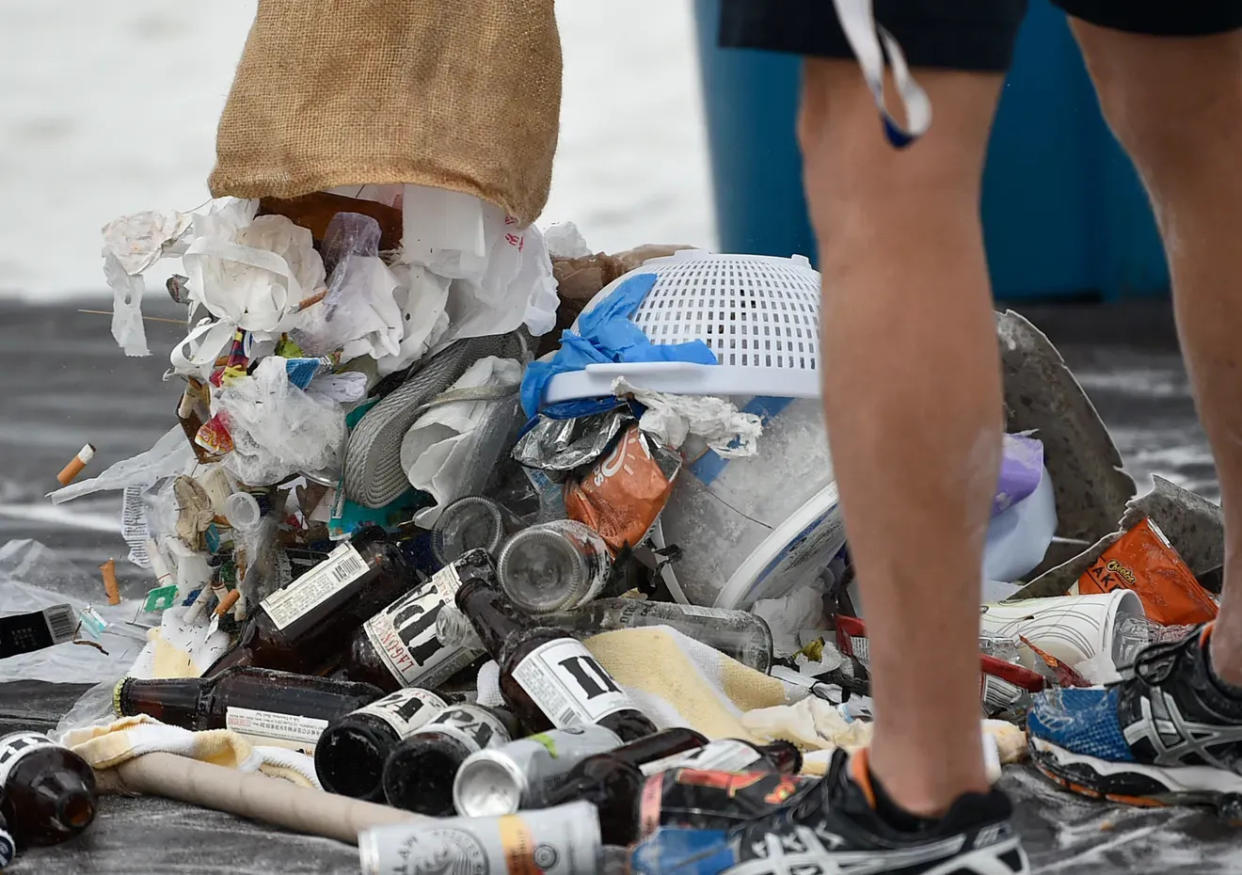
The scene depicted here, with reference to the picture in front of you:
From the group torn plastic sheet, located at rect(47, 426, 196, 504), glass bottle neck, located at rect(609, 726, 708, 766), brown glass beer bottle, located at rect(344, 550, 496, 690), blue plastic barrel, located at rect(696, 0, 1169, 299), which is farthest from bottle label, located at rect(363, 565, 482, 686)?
blue plastic barrel, located at rect(696, 0, 1169, 299)

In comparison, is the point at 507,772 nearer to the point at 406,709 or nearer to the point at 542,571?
the point at 406,709

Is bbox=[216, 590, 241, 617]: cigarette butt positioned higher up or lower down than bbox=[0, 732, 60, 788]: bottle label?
lower down

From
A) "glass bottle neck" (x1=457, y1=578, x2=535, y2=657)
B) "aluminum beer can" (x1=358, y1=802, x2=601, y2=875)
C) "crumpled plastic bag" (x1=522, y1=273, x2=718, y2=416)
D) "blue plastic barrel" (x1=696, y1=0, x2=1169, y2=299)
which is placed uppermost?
"crumpled plastic bag" (x1=522, y1=273, x2=718, y2=416)

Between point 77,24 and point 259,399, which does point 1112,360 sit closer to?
point 259,399

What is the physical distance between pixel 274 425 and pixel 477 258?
31cm

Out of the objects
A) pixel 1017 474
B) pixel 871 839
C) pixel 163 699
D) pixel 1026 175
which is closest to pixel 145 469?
pixel 163 699

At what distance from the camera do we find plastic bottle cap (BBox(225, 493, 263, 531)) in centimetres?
→ 164

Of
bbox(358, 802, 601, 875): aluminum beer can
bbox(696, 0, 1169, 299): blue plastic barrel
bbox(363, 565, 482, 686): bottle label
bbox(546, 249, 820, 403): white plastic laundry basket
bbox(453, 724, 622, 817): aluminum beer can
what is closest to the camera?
bbox(358, 802, 601, 875): aluminum beer can

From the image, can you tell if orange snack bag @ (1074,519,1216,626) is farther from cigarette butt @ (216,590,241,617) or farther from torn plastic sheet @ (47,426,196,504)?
torn plastic sheet @ (47,426,196,504)

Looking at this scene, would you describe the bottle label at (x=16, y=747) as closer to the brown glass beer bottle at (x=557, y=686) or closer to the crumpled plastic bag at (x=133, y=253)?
the brown glass beer bottle at (x=557, y=686)

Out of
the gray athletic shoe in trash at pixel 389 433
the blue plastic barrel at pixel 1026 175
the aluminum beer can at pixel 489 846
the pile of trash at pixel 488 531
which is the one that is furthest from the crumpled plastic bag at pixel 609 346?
the blue plastic barrel at pixel 1026 175

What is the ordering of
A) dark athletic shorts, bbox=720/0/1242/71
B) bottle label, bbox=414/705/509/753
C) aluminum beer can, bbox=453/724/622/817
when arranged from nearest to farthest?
dark athletic shorts, bbox=720/0/1242/71
aluminum beer can, bbox=453/724/622/817
bottle label, bbox=414/705/509/753

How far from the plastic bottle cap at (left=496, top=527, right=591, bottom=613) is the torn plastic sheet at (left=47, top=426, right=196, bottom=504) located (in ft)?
1.64

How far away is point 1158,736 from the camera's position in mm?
1098
